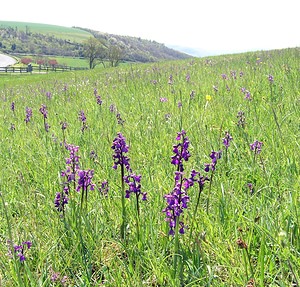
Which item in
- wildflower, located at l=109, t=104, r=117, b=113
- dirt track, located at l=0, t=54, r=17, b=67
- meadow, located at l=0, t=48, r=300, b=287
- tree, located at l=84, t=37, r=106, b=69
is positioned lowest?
meadow, located at l=0, t=48, r=300, b=287

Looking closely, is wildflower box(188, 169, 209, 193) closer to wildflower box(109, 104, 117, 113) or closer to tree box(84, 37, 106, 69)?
wildflower box(109, 104, 117, 113)

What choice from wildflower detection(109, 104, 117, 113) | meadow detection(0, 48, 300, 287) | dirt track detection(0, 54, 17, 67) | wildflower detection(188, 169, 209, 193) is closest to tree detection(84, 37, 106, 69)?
dirt track detection(0, 54, 17, 67)

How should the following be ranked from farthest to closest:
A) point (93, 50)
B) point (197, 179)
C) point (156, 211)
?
point (93, 50)
point (156, 211)
point (197, 179)

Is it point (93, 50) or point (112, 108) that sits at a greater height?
point (93, 50)

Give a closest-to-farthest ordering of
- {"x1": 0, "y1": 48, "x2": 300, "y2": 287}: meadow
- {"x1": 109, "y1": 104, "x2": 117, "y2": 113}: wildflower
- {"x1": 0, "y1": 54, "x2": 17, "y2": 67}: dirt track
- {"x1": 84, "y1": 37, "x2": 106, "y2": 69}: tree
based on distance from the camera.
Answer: {"x1": 0, "y1": 48, "x2": 300, "y2": 287}: meadow
{"x1": 109, "y1": 104, "x2": 117, "y2": 113}: wildflower
{"x1": 84, "y1": 37, "x2": 106, "y2": 69}: tree
{"x1": 0, "y1": 54, "x2": 17, "y2": 67}: dirt track

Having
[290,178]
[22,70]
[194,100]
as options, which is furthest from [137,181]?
[22,70]

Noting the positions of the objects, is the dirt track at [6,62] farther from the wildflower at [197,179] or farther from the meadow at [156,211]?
the wildflower at [197,179]

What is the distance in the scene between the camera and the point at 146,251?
70.8 inches

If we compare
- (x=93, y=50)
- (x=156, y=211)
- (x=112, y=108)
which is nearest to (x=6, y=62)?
(x=93, y=50)

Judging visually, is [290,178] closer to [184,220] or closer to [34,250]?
[184,220]

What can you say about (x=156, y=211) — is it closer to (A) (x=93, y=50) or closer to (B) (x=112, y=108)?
(B) (x=112, y=108)

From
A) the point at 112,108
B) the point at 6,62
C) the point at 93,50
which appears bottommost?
the point at 112,108

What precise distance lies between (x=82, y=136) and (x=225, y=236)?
260 cm

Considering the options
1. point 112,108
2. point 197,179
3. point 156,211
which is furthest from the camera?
point 112,108
